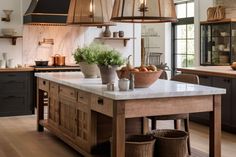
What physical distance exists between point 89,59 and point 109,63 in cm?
69

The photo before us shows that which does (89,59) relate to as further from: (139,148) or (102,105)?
(139,148)

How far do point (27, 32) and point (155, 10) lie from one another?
5216 millimetres

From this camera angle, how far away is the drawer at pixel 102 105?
150 inches

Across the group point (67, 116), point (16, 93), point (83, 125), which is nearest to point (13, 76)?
point (16, 93)

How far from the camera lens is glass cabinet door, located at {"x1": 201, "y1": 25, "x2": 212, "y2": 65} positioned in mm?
10273

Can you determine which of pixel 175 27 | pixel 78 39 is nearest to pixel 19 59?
pixel 78 39

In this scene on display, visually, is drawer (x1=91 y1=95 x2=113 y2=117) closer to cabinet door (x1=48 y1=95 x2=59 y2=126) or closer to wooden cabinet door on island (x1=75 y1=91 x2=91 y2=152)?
wooden cabinet door on island (x1=75 y1=91 x2=91 y2=152)

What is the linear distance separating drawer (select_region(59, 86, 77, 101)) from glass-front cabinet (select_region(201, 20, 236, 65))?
17.5 feet

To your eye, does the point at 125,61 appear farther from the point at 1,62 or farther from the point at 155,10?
the point at 1,62

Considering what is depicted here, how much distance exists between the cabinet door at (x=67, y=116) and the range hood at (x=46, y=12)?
9.22 ft

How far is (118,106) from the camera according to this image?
3.70m

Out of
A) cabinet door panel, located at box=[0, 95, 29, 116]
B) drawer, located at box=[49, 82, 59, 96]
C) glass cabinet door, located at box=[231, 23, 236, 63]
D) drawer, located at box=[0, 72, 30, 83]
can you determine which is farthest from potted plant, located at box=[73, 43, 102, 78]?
glass cabinet door, located at box=[231, 23, 236, 63]

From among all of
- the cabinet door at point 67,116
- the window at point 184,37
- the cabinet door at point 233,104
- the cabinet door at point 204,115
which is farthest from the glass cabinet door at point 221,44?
the cabinet door at point 67,116

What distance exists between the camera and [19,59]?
8461mm
